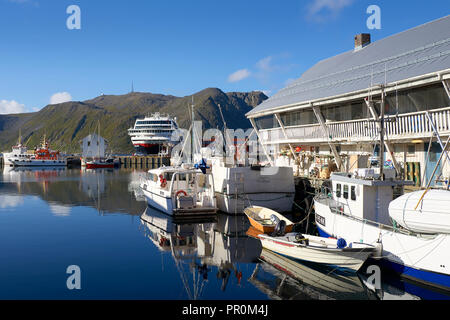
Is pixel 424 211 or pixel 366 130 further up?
pixel 366 130

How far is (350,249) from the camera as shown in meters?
14.9

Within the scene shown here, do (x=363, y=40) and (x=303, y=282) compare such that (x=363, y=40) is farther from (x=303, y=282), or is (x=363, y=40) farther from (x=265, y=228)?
(x=303, y=282)

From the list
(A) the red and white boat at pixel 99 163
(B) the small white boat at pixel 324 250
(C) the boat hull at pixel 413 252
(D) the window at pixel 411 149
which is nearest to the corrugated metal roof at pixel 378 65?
(D) the window at pixel 411 149

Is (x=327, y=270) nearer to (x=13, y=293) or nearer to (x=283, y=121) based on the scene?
(x=13, y=293)

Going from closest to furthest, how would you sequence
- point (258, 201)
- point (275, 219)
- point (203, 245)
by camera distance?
point (203, 245) → point (275, 219) → point (258, 201)

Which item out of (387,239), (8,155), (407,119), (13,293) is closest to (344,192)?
(387,239)

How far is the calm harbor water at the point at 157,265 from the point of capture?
13.8 meters

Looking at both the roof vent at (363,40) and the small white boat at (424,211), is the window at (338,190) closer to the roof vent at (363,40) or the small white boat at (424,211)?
the small white boat at (424,211)

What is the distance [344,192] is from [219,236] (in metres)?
8.07

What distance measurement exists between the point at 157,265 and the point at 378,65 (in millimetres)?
21485

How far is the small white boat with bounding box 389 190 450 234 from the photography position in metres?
13.2

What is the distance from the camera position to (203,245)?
20.8m

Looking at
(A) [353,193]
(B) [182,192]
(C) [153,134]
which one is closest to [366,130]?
(A) [353,193]

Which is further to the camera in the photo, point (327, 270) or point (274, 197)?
point (274, 197)
